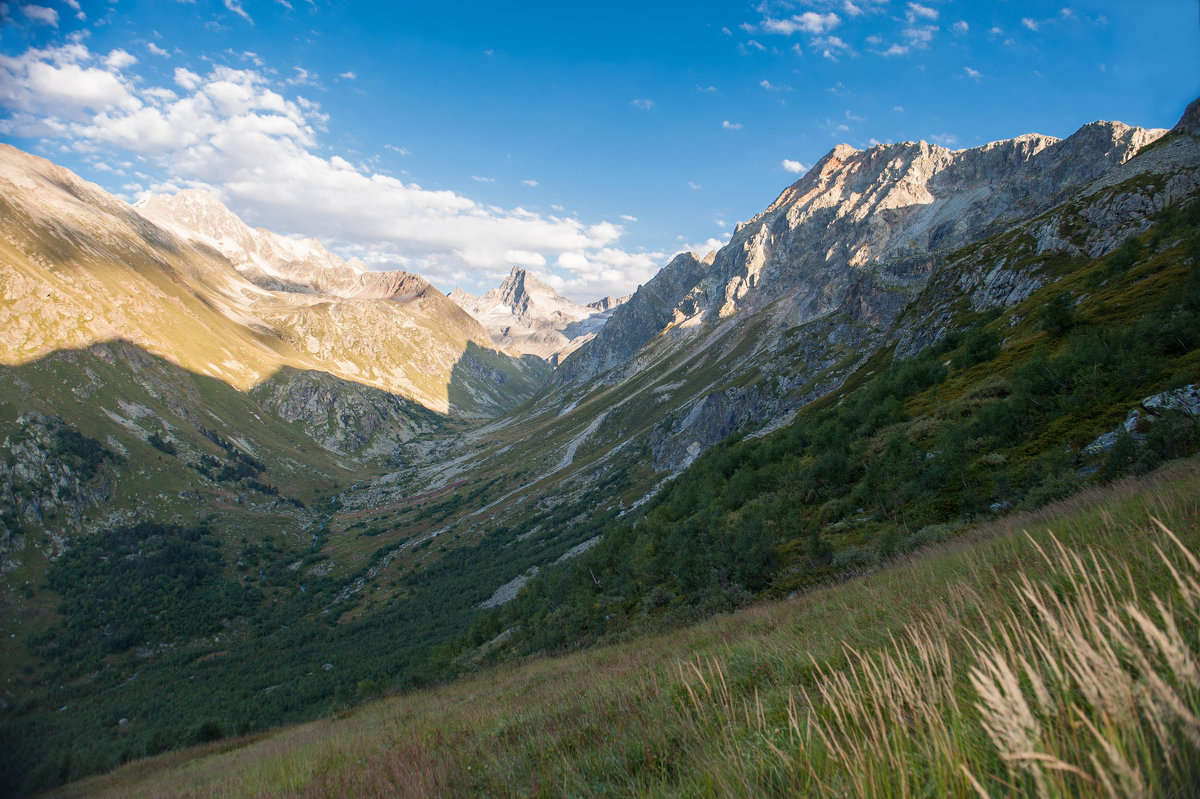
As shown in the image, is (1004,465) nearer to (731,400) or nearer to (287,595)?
(731,400)

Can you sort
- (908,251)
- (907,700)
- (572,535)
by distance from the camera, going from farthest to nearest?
(908,251)
(572,535)
(907,700)

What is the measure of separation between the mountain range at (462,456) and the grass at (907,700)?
10.1m

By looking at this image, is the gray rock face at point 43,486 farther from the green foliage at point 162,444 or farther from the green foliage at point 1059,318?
the green foliage at point 1059,318

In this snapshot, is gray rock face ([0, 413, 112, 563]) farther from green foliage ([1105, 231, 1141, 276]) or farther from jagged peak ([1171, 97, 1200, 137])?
jagged peak ([1171, 97, 1200, 137])

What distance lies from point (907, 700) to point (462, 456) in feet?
664

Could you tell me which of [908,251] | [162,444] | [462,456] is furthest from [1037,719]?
[462,456]

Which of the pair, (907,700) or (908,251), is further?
(908,251)

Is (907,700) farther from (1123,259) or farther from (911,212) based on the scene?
(911,212)

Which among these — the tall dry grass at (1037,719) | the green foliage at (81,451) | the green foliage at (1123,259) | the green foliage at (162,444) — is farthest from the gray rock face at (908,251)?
the green foliage at (162,444)

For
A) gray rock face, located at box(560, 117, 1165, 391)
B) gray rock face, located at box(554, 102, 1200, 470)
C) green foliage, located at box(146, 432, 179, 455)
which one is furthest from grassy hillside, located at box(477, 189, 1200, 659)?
green foliage, located at box(146, 432, 179, 455)

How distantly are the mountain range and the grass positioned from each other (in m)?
10.1

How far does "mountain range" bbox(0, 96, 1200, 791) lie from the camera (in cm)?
3388

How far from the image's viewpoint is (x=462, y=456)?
195250mm

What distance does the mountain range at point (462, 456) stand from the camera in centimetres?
3388
